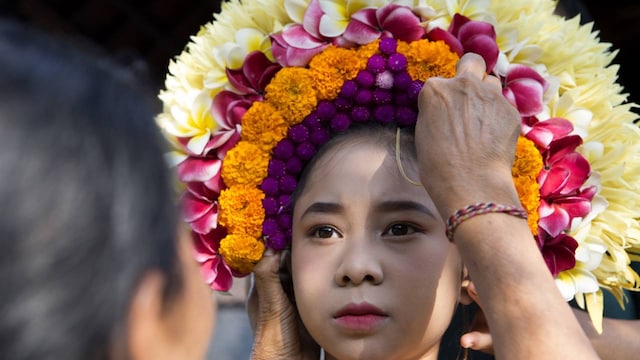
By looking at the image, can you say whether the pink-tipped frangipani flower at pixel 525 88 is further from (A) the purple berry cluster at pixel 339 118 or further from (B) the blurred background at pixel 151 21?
(B) the blurred background at pixel 151 21

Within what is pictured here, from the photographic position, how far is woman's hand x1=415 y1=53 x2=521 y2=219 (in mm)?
1590

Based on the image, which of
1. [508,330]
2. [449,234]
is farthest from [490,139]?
[508,330]

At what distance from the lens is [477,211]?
1.55 meters

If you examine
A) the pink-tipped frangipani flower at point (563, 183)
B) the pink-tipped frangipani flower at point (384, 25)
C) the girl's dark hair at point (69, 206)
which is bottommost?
the girl's dark hair at point (69, 206)

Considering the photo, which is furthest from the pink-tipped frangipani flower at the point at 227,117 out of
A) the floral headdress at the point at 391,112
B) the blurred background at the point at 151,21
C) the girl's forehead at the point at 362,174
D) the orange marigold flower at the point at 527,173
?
the blurred background at the point at 151,21

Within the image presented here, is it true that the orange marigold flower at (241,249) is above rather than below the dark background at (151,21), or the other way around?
below

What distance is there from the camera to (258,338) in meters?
2.03

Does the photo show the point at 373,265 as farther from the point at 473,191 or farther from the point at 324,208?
the point at 473,191

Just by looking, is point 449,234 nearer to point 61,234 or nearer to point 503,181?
point 503,181

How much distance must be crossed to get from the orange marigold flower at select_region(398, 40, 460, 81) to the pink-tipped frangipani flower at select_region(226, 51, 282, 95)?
28 centimetres

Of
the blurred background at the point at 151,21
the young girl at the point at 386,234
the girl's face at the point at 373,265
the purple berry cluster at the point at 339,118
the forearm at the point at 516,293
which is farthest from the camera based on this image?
the blurred background at the point at 151,21

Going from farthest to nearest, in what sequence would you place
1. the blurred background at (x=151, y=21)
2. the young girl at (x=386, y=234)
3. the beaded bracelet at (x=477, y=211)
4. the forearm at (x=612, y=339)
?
the blurred background at (x=151, y=21)
the forearm at (x=612, y=339)
the young girl at (x=386, y=234)
the beaded bracelet at (x=477, y=211)

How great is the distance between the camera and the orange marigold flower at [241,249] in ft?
6.37

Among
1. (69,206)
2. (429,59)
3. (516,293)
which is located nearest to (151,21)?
(429,59)
